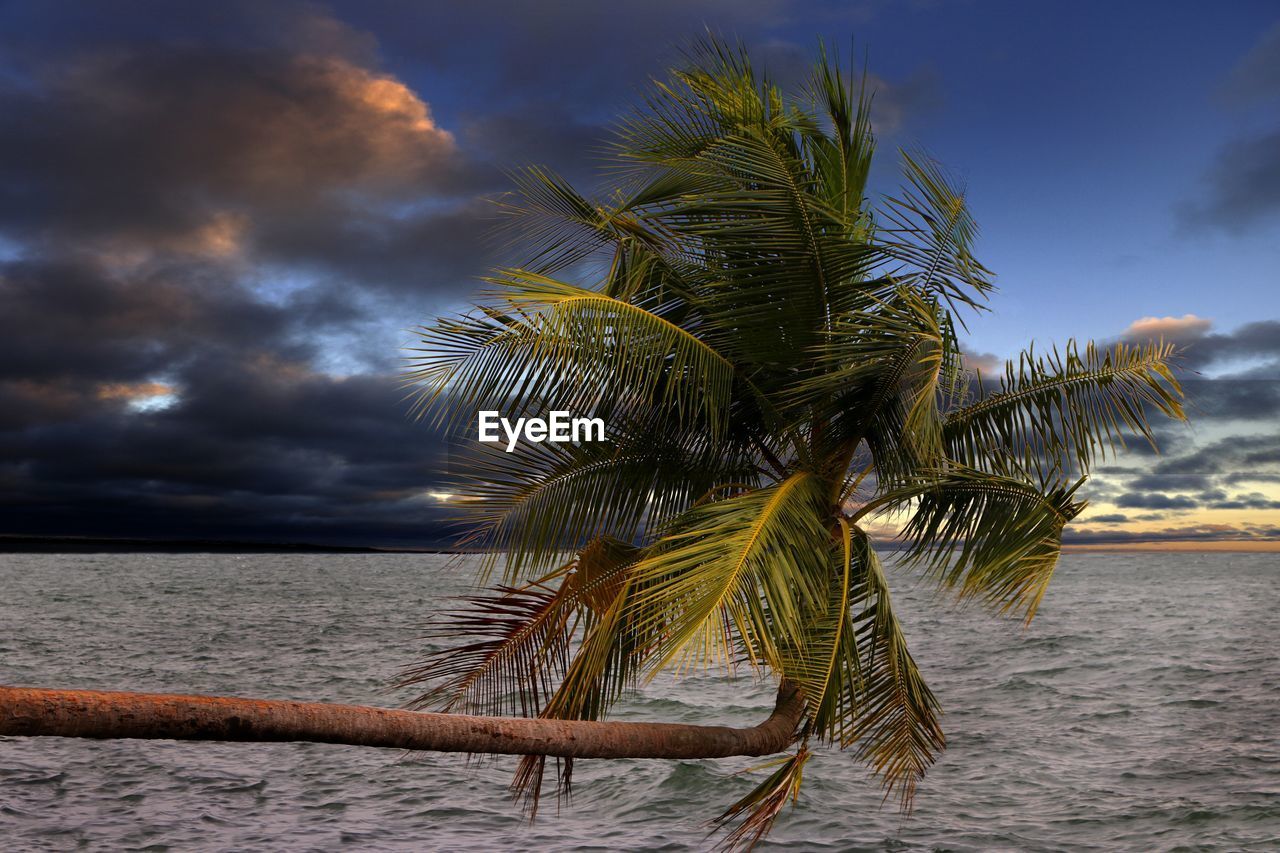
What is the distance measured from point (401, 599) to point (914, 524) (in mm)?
86803

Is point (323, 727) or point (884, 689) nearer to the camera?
point (323, 727)

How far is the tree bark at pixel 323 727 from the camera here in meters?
4.09

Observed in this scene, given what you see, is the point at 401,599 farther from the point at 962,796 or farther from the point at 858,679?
the point at 858,679

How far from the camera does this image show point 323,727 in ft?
16.3

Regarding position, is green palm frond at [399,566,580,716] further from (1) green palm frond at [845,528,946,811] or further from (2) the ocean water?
(1) green palm frond at [845,528,946,811]

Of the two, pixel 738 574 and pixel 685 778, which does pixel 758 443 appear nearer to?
pixel 738 574

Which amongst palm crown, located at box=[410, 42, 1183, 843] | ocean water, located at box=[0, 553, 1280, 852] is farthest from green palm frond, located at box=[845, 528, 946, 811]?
ocean water, located at box=[0, 553, 1280, 852]

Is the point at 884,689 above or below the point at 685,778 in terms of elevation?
above

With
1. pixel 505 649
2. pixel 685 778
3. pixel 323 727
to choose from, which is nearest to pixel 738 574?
pixel 323 727

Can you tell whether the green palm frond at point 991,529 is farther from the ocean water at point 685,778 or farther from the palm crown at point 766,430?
the ocean water at point 685,778

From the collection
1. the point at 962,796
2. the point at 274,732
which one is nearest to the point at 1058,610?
the point at 962,796

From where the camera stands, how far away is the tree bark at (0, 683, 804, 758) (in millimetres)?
4086

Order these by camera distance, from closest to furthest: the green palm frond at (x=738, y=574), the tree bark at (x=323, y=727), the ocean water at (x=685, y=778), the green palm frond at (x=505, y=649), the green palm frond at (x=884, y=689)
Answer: the tree bark at (x=323, y=727)
the green palm frond at (x=738, y=574)
the green palm frond at (x=884, y=689)
the green palm frond at (x=505, y=649)
the ocean water at (x=685, y=778)

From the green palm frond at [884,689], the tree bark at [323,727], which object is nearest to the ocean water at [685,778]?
the tree bark at [323,727]
